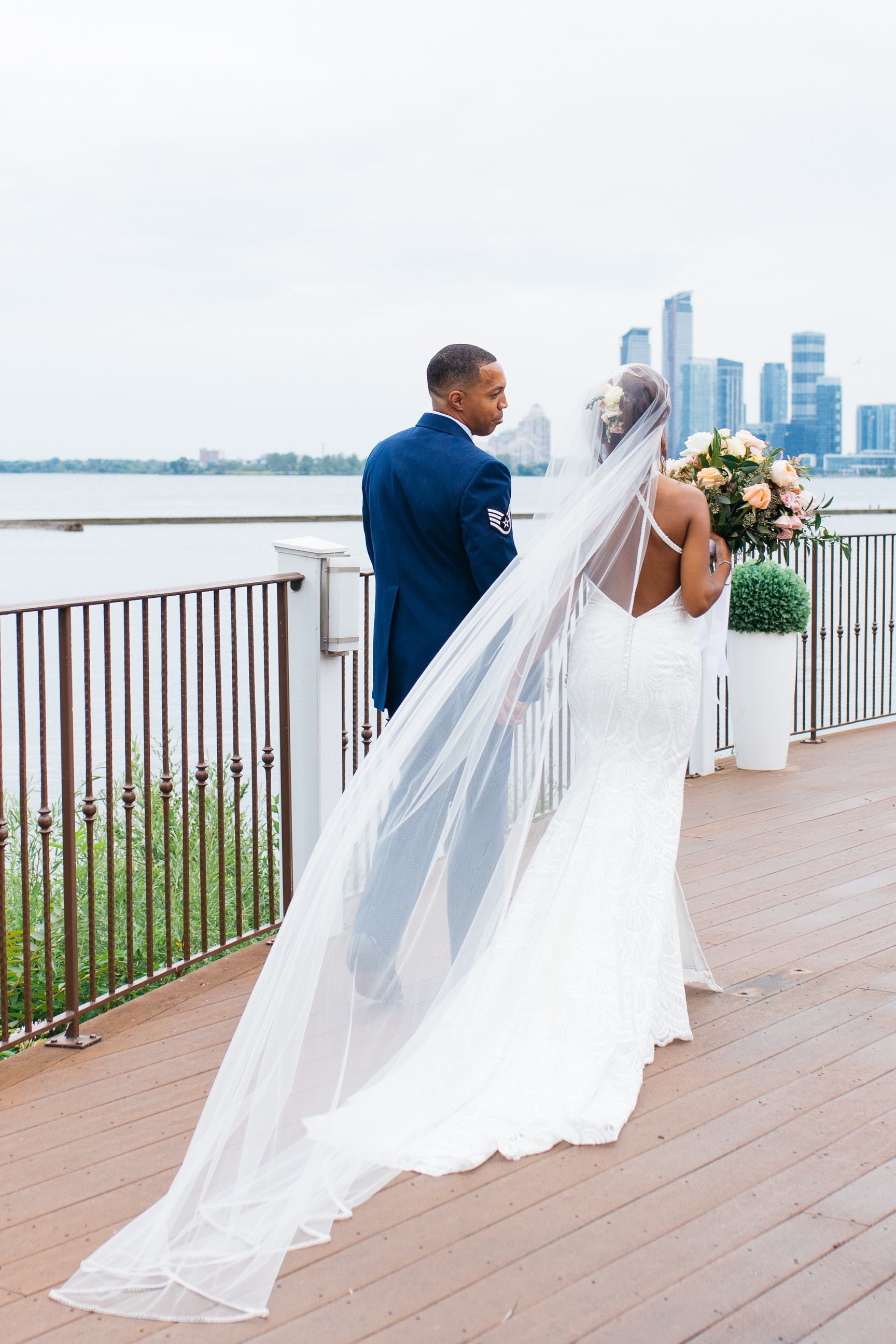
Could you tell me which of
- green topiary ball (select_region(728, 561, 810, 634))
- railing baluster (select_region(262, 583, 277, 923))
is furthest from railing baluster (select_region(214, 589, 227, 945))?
green topiary ball (select_region(728, 561, 810, 634))

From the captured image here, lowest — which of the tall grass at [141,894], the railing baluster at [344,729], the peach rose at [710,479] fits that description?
the tall grass at [141,894]

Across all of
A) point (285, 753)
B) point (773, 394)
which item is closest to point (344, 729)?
point (285, 753)

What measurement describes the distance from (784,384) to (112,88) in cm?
1479

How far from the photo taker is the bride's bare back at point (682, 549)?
109 inches

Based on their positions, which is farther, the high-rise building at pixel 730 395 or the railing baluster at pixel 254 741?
the high-rise building at pixel 730 395

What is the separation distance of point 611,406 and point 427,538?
534 millimetres

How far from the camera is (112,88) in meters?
18.1

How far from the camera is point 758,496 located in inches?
128

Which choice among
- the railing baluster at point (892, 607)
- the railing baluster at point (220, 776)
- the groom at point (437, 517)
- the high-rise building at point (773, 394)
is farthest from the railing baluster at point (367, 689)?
the railing baluster at point (892, 607)

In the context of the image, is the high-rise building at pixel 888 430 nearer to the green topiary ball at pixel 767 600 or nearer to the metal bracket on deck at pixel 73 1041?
the green topiary ball at pixel 767 600

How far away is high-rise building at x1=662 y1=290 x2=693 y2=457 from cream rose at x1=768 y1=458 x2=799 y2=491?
0.92 ft

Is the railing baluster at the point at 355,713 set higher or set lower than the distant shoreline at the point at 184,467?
lower

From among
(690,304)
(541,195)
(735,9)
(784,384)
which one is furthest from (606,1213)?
(541,195)

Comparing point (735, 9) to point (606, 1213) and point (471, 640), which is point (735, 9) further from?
point (606, 1213)
